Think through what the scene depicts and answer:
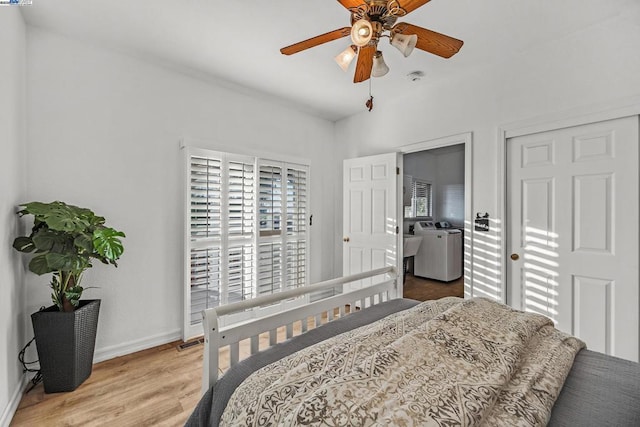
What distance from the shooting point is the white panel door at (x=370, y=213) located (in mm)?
3408

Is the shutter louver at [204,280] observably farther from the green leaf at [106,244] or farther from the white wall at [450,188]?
the white wall at [450,188]

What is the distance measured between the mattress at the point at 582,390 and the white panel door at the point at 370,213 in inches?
83.3

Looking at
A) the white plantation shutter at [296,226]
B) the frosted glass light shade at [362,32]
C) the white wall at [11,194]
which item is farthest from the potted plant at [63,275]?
the frosted glass light shade at [362,32]

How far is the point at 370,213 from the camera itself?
3619 millimetres

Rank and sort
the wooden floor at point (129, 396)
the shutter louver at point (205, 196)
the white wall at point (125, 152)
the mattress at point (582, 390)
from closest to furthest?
the mattress at point (582, 390) < the wooden floor at point (129, 396) < the white wall at point (125, 152) < the shutter louver at point (205, 196)

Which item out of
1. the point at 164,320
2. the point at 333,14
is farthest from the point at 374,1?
the point at 164,320

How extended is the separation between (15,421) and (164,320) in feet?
3.60

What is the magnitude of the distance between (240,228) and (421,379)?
2.51 metres

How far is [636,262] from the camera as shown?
1997 millimetres

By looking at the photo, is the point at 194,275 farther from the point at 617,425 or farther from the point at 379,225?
the point at 617,425

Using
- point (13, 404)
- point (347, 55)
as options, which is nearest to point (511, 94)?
point (347, 55)

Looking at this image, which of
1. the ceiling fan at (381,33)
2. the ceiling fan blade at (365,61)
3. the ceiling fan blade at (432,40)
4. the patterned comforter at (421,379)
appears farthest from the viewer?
the ceiling fan blade at (365,61)

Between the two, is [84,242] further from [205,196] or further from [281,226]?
[281,226]

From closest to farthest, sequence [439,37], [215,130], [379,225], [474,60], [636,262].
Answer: [439,37] → [636,262] → [474,60] → [215,130] → [379,225]
